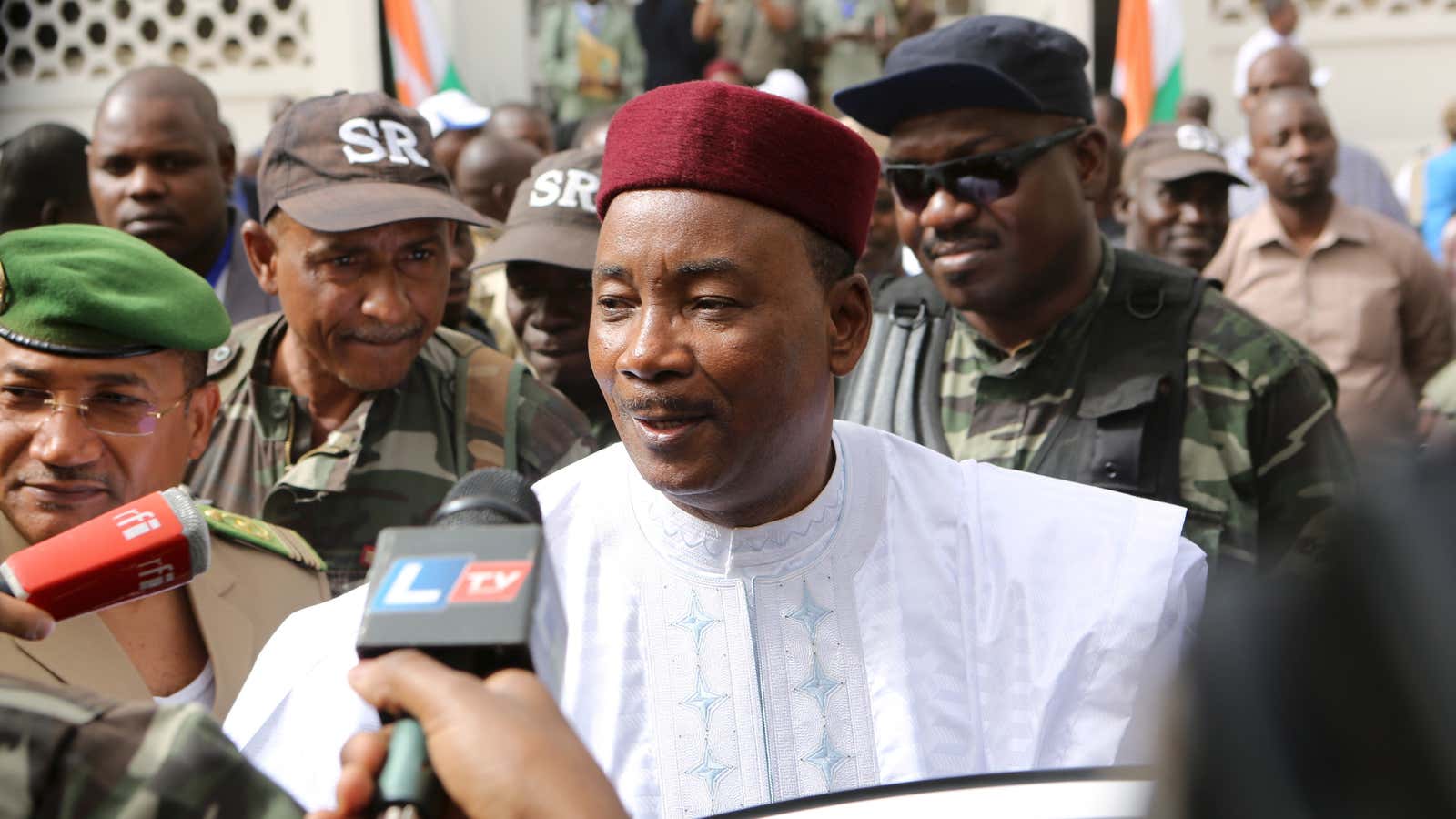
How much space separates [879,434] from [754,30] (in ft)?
27.9

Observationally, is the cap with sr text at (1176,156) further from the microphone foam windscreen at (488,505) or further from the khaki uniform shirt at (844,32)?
the microphone foam windscreen at (488,505)

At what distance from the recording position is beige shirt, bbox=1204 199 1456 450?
6143 mm

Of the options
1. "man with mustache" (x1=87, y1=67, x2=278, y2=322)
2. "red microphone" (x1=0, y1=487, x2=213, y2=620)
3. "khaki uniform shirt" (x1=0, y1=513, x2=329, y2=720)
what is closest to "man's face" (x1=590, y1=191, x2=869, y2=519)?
"red microphone" (x1=0, y1=487, x2=213, y2=620)

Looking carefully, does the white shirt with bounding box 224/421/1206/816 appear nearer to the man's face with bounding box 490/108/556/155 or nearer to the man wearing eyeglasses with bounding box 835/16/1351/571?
the man wearing eyeglasses with bounding box 835/16/1351/571

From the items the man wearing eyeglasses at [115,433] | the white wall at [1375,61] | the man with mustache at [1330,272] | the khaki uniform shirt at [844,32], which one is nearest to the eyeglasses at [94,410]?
the man wearing eyeglasses at [115,433]

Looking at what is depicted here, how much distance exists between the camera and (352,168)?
4.37 meters

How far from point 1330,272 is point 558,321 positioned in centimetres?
319

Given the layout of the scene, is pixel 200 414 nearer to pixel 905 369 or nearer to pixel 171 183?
pixel 905 369

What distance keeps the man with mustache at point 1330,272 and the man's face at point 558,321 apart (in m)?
2.46

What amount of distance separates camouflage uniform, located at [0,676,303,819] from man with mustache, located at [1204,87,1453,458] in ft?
15.4

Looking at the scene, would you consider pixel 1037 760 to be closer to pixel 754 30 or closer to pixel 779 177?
pixel 779 177

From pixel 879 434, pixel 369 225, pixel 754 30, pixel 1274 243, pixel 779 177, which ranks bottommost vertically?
pixel 754 30

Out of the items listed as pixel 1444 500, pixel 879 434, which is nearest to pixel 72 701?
pixel 1444 500

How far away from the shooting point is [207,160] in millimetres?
5562
